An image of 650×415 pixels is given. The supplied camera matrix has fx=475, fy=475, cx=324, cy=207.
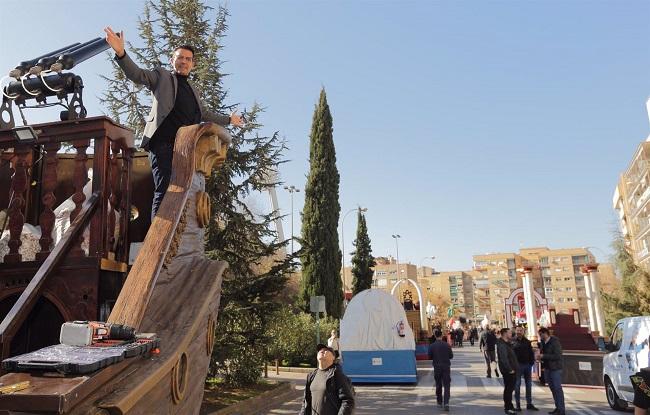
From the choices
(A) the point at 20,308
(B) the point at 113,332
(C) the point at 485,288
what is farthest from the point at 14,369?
(C) the point at 485,288

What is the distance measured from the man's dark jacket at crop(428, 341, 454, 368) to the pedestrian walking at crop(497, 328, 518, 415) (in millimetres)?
1071

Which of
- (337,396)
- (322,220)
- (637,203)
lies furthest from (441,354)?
(637,203)

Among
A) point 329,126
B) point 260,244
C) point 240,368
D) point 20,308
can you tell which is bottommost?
point 240,368

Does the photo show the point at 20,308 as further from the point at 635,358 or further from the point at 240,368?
the point at 635,358

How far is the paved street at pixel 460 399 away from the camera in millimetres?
10258

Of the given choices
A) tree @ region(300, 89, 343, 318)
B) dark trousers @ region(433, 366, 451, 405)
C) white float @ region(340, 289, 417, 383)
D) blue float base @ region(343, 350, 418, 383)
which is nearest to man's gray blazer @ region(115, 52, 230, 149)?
dark trousers @ region(433, 366, 451, 405)

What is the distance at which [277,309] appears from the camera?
1061 centimetres

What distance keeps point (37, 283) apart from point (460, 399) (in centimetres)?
1111

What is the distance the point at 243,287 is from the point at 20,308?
7.42 meters

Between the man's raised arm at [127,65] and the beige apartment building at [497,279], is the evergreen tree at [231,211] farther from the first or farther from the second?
the beige apartment building at [497,279]

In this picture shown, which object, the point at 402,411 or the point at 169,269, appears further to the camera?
the point at 402,411

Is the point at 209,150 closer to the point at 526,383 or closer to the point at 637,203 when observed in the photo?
the point at 526,383

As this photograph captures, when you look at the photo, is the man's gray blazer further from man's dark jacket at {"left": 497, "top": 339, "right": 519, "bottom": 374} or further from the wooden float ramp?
man's dark jacket at {"left": 497, "top": 339, "right": 519, "bottom": 374}

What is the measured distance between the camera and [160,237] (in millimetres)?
2646
